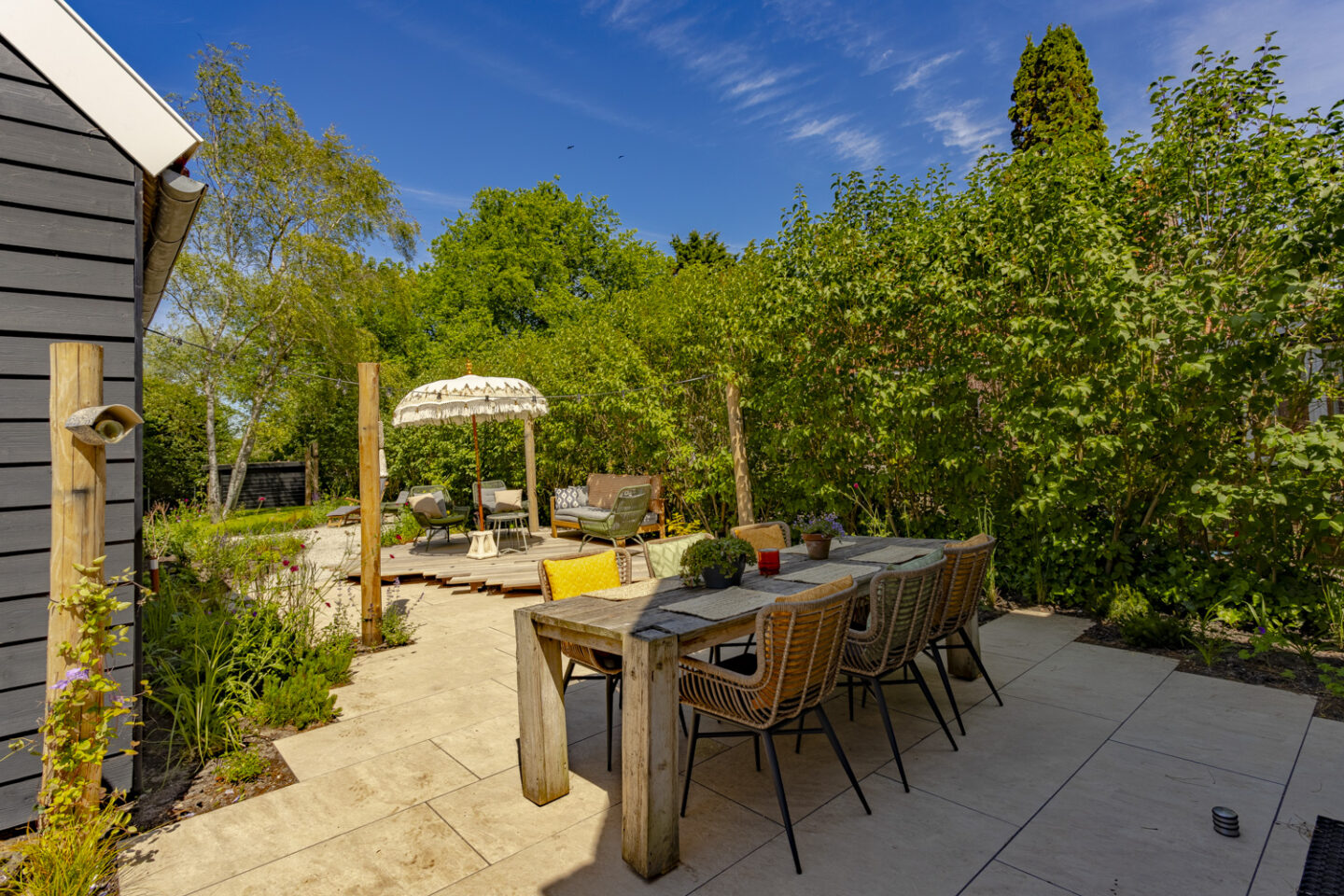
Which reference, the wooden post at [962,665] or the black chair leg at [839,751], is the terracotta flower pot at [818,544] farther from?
the black chair leg at [839,751]

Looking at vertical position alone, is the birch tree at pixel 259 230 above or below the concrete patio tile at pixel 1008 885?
above

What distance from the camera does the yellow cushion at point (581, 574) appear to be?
127 inches

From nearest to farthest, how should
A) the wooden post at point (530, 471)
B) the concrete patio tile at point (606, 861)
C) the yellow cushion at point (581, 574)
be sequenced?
the concrete patio tile at point (606, 861), the yellow cushion at point (581, 574), the wooden post at point (530, 471)

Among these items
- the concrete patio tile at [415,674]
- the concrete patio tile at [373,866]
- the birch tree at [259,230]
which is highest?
the birch tree at [259,230]

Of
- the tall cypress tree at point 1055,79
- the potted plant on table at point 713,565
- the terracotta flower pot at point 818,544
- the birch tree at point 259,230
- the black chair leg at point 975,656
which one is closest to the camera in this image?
the potted plant on table at point 713,565

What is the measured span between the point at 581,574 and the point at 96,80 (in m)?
2.99

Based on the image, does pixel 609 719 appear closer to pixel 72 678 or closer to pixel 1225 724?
pixel 72 678

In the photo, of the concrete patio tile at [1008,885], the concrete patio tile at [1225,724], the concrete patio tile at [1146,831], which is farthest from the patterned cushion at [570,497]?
the concrete patio tile at [1008,885]

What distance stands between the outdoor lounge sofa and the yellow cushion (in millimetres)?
4193

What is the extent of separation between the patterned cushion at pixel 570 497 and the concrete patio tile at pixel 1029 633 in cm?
634

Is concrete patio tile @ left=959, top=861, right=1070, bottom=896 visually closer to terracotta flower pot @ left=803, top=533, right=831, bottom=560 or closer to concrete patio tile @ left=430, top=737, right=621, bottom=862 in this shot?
concrete patio tile @ left=430, top=737, right=621, bottom=862

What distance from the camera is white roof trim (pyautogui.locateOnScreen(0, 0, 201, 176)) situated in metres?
2.48

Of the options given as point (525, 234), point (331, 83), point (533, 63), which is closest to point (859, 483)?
point (533, 63)

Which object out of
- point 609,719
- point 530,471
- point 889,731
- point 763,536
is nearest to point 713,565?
point 609,719
